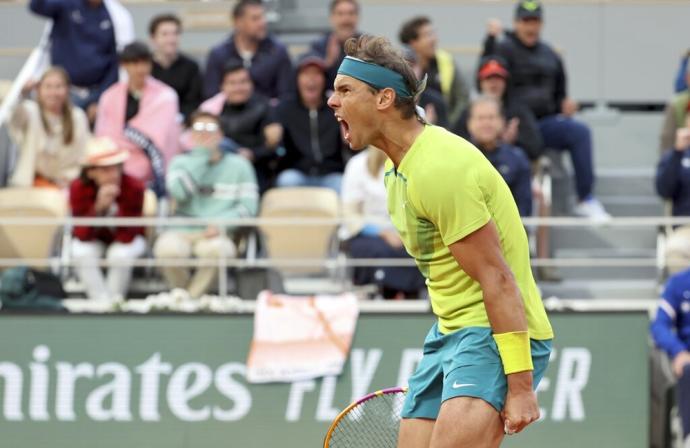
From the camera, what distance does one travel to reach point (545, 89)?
11.9m

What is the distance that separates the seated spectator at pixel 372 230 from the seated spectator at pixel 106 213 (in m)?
1.53

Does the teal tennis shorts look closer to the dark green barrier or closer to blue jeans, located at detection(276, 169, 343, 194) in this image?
the dark green barrier

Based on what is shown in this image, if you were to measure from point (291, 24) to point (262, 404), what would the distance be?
6189 millimetres

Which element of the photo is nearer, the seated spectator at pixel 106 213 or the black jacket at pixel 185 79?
the seated spectator at pixel 106 213

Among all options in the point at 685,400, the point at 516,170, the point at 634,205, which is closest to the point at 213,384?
the point at 516,170

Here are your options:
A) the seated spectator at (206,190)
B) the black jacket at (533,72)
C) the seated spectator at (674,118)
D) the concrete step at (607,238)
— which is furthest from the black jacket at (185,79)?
the seated spectator at (674,118)

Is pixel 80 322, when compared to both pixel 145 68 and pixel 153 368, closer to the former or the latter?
pixel 153 368

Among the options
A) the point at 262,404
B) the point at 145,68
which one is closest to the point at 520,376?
the point at 262,404

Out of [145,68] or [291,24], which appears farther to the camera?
[291,24]

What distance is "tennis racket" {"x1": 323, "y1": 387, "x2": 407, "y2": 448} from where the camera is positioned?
5.23 metres

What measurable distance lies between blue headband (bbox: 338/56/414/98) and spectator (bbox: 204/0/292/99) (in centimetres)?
730

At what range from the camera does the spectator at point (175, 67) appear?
12070 millimetres

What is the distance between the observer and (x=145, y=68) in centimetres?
1138

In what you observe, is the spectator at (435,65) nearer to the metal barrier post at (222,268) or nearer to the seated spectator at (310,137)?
the seated spectator at (310,137)
